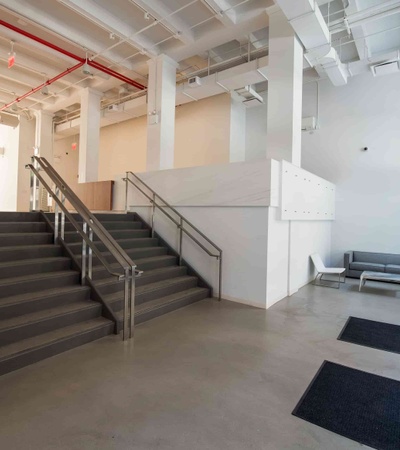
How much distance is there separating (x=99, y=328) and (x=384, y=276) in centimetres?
543

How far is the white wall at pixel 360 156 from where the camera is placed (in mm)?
7020

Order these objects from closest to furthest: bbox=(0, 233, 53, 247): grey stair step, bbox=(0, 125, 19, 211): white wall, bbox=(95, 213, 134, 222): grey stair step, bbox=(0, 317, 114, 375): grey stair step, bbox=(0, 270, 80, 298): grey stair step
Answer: bbox=(0, 317, 114, 375): grey stair step
bbox=(0, 270, 80, 298): grey stair step
bbox=(0, 233, 53, 247): grey stair step
bbox=(95, 213, 134, 222): grey stair step
bbox=(0, 125, 19, 211): white wall

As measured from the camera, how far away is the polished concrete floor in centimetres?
186

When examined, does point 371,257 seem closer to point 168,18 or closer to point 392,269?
point 392,269

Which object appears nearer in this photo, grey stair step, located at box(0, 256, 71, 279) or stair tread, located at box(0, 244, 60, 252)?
grey stair step, located at box(0, 256, 71, 279)

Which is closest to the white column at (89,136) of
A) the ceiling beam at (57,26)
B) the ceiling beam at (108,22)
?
the ceiling beam at (57,26)

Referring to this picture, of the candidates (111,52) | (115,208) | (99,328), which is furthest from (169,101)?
(99,328)

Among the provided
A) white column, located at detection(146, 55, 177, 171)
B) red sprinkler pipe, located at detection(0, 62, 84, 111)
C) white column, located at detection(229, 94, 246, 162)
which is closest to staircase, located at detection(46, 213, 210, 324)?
white column, located at detection(146, 55, 177, 171)

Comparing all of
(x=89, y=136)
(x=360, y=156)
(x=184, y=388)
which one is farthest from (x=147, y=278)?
(x=360, y=156)

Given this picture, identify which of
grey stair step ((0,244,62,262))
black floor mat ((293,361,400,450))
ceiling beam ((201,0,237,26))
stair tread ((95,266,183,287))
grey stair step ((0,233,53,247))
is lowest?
black floor mat ((293,361,400,450))

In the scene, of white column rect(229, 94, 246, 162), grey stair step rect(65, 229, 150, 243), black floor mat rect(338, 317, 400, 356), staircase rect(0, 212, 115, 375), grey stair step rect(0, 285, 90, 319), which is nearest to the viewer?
staircase rect(0, 212, 115, 375)

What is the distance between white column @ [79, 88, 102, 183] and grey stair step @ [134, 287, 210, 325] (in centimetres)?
558

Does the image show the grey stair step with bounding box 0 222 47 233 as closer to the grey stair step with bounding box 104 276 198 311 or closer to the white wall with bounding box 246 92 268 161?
the grey stair step with bounding box 104 276 198 311

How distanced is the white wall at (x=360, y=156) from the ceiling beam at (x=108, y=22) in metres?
4.61
